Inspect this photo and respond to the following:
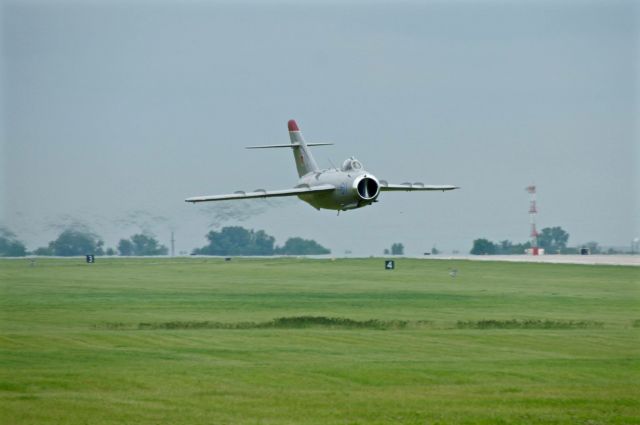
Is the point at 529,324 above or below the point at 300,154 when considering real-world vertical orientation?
below

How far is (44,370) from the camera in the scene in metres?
33.3

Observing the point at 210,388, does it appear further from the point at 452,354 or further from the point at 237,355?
the point at 452,354

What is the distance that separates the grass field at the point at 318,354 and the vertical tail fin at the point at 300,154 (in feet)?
30.5

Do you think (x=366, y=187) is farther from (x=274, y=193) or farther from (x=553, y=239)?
(x=553, y=239)

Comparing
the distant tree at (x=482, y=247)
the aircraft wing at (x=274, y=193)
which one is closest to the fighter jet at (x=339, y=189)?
the aircraft wing at (x=274, y=193)

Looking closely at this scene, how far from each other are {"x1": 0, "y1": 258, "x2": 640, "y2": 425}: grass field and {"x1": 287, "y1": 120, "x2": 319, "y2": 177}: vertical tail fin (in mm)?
9302

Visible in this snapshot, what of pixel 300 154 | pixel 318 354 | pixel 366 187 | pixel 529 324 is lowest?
pixel 318 354

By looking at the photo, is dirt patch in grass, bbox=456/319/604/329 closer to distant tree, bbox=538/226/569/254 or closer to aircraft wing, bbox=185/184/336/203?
aircraft wing, bbox=185/184/336/203

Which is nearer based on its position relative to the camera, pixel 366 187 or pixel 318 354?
pixel 318 354

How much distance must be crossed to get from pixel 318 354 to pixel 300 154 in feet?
138

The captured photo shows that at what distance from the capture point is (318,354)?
37.4m

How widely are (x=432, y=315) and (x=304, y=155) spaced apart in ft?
92.4

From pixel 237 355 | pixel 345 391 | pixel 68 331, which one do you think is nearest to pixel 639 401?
pixel 345 391

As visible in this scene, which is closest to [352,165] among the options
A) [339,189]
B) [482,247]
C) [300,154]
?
[339,189]
